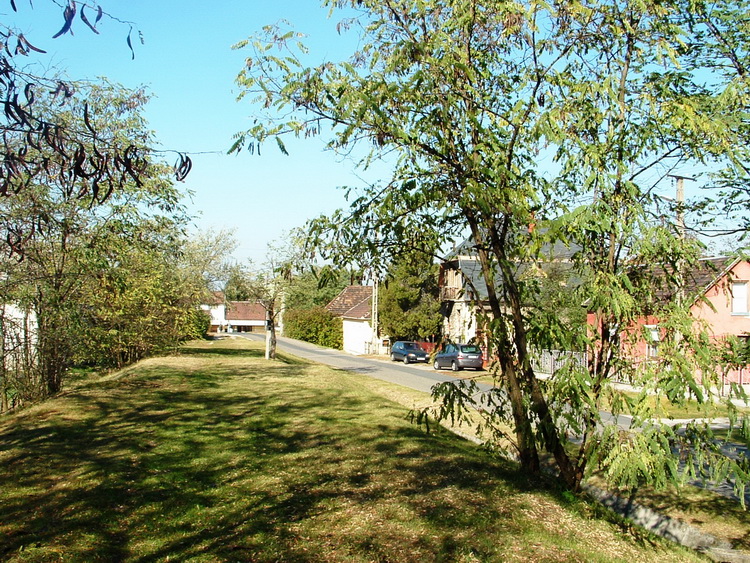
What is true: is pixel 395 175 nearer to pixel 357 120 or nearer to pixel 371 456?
pixel 357 120

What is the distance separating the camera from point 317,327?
205 feet

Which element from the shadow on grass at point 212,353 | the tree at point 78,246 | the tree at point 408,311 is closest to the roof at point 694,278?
the tree at point 78,246

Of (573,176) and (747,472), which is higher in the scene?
(573,176)

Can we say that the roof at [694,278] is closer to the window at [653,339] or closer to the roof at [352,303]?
the window at [653,339]

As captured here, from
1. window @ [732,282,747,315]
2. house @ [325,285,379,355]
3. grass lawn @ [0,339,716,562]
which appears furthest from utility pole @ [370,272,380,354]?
grass lawn @ [0,339,716,562]

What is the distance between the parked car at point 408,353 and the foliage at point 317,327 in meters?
18.6

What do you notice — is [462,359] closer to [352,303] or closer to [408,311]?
[408,311]

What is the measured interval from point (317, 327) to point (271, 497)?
56289mm

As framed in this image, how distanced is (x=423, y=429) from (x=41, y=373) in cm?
836

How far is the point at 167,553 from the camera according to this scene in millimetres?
4910

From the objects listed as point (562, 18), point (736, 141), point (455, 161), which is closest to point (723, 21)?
point (736, 141)

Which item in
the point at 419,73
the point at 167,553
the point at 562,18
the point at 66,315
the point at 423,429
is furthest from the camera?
the point at 66,315

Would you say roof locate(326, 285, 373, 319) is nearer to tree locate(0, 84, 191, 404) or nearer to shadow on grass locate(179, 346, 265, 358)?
shadow on grass locate(179, 346, 265, 358)

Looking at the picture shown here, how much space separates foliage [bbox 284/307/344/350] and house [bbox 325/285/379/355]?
83cm
